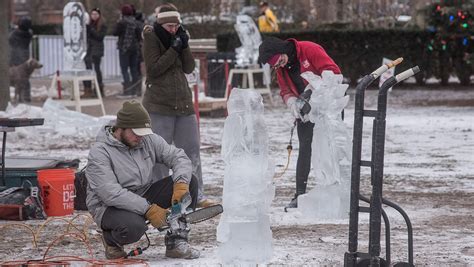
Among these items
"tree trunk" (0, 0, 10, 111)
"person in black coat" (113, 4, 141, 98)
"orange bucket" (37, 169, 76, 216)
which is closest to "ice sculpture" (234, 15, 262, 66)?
"person in black coat" (113, 4, 141, 98)

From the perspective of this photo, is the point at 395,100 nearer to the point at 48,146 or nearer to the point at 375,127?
the point at 48,146

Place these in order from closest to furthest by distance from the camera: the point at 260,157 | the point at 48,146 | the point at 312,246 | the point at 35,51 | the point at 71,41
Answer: the point at 260,157
the point at 312,246
the point at 48,146
the point at 71,41
the point at 35,51

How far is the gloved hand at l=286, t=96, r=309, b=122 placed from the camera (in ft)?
27.5

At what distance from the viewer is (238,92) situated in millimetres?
6609

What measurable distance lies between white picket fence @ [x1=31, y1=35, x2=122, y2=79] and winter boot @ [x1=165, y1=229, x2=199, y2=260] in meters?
19.0

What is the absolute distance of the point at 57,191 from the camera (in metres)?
8.03

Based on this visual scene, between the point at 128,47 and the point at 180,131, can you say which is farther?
the point at 128,47

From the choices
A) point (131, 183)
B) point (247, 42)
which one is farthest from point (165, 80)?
point (247, 42)

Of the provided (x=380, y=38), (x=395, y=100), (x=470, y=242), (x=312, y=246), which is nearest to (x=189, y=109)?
(x=312, y=246)

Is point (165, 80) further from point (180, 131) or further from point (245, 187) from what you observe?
point (245, 187)

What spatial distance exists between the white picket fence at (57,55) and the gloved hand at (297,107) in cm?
1737

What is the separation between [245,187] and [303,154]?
7.35ft

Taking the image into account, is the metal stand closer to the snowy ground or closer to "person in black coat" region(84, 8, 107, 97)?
the snowy ground

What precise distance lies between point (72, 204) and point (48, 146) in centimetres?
516
